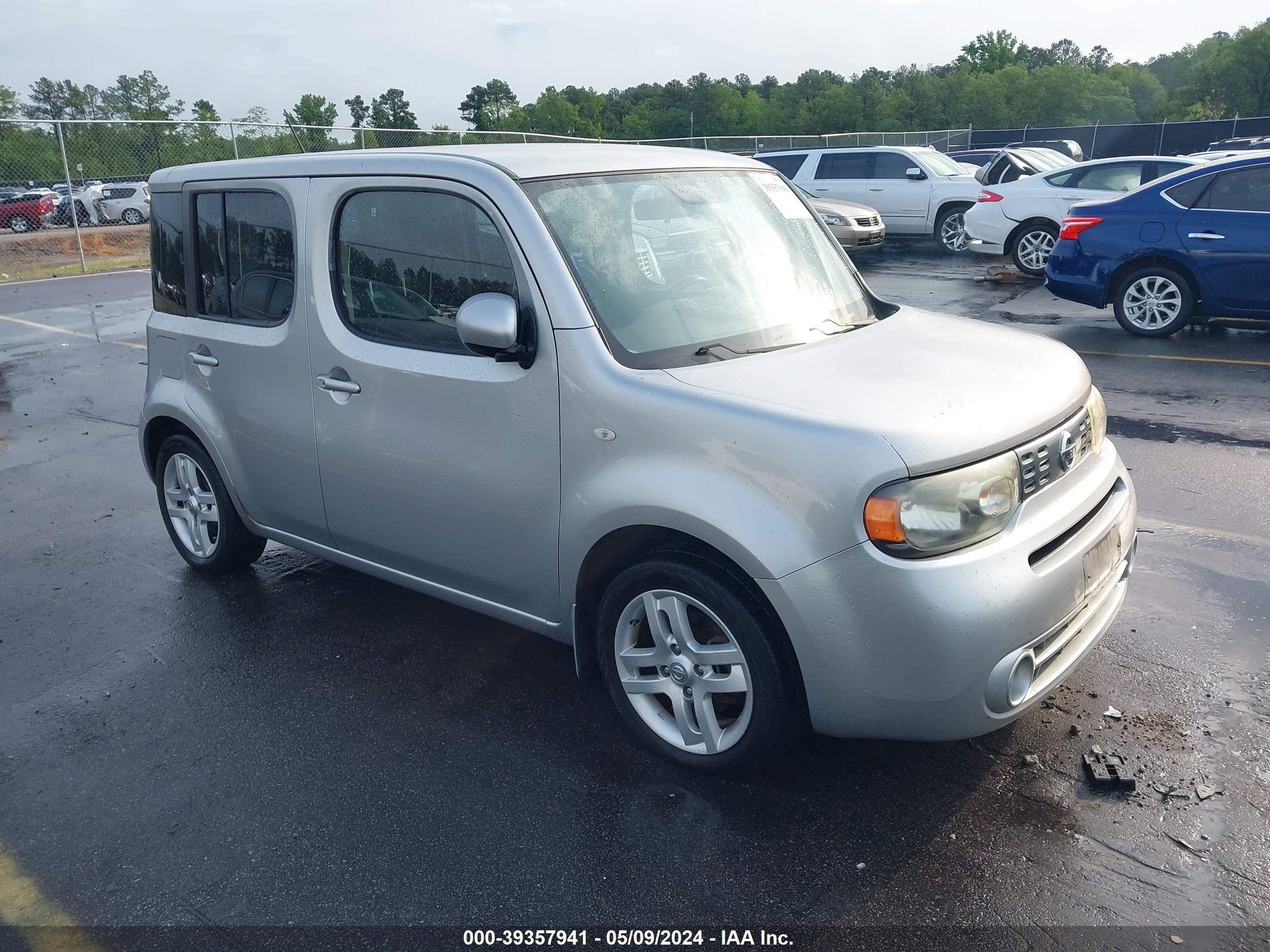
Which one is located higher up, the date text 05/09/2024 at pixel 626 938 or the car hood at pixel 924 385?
the car hood at pixel 924 385

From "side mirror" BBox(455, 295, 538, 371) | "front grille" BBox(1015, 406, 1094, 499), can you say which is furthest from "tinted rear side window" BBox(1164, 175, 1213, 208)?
"side mirror" BBox(455, 295, 538, 371)

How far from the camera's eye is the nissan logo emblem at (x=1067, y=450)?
3141mm

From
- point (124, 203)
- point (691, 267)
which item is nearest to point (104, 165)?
point (124, 203)

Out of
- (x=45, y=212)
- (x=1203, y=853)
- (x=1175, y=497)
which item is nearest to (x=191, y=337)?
(x=1203, y=853)

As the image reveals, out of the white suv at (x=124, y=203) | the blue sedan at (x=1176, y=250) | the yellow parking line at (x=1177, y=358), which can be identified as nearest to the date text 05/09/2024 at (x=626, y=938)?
the yellow parking line at (x=1177, y=358)

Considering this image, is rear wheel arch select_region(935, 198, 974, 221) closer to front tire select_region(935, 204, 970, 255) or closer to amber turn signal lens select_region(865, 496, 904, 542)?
front tire select_region(935, 204, 970, 255)

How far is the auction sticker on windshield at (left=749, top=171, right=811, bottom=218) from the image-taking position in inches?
163

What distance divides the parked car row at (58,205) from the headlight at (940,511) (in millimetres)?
26191

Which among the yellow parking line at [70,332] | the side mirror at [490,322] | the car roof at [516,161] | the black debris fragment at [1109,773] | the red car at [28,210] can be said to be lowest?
the yellow parking line at [70,332]

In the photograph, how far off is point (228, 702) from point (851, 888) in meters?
2.45

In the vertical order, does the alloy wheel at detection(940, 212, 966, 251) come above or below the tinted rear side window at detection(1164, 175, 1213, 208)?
below

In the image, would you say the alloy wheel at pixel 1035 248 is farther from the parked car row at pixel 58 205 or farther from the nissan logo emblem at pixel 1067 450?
the parked car row at pixel 58 205

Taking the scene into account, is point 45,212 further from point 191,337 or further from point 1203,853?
point 1203,853

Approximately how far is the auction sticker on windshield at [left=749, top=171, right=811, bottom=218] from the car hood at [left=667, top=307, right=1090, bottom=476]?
0.67m
